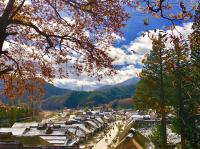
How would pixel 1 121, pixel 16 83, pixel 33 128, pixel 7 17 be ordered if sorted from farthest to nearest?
pixel 1 121 < pixel 33 128 < pixel 16 83 < pixel 7 17

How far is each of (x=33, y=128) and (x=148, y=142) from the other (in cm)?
2126

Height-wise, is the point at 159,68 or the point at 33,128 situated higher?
the point at 159,68

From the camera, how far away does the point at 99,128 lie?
99188 millimetres

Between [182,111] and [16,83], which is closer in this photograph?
[16,83]

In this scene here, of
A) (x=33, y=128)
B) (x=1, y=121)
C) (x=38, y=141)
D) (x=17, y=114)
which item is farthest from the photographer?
(x=17, y=114)

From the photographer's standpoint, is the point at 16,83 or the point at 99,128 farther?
the point at 99,128

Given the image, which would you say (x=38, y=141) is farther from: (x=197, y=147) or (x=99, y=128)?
(x=99, y=128)

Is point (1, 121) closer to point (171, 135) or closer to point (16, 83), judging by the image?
point (171, 135)

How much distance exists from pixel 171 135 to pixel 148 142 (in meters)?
3.03

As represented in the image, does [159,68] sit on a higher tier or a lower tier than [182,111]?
higher

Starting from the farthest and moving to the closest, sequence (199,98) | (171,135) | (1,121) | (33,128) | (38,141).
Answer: (1,121), (33,128), (171,135), (199,98), (38,141)

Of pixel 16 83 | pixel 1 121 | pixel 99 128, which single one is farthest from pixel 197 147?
pixel 99 128

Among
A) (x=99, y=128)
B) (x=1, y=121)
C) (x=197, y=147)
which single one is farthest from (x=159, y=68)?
(x=99, y=128)

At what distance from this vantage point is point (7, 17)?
419 inches
